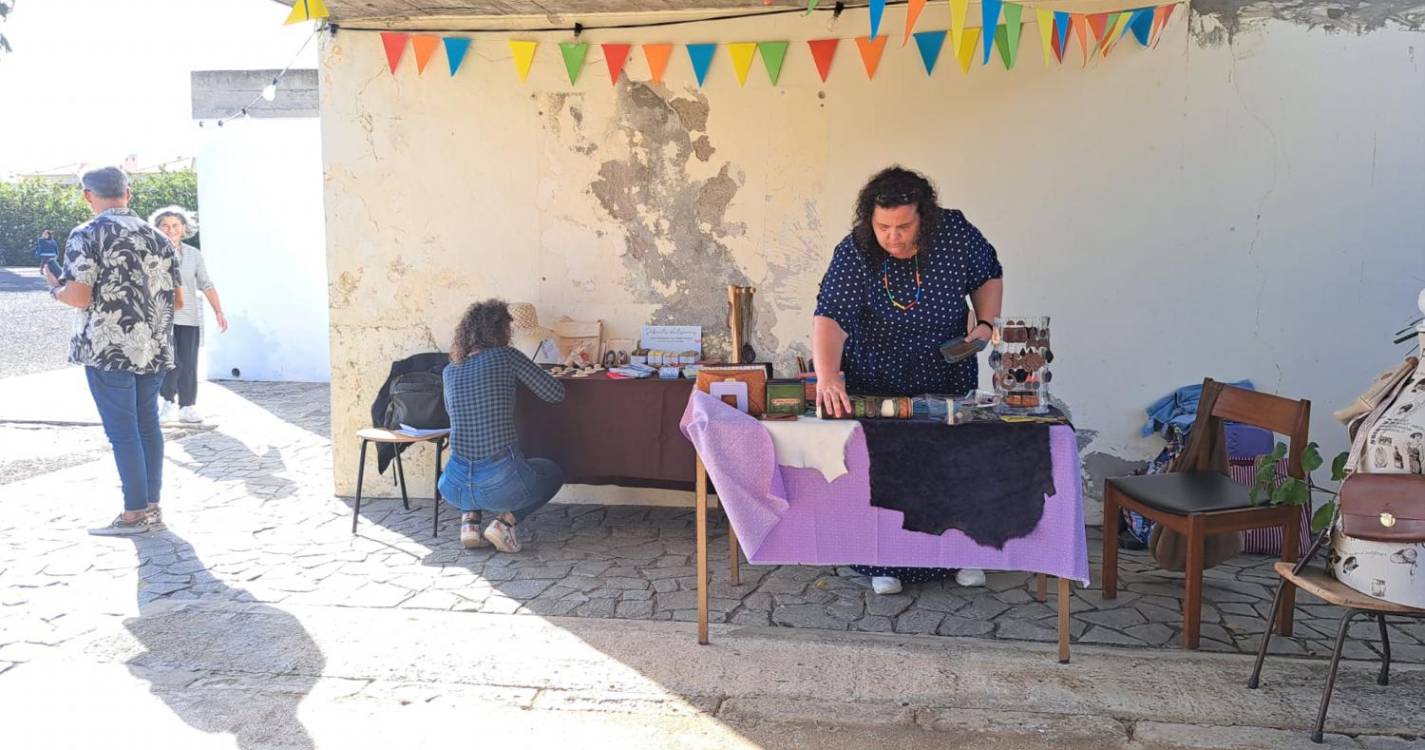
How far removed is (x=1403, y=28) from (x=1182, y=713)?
3745mm

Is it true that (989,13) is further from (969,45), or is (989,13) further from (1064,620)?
(1064,620)

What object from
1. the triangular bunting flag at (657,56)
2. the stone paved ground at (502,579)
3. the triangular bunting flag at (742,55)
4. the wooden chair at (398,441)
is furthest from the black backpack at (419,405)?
the triangular bunting flag at (742,55)

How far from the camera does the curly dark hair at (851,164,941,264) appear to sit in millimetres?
3693

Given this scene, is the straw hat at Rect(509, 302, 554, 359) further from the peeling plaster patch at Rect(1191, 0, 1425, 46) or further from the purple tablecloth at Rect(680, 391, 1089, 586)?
the peeling plaster patch at Rect(1191, 0, 1425, 46)

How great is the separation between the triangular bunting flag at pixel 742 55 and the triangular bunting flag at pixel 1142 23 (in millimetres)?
1878

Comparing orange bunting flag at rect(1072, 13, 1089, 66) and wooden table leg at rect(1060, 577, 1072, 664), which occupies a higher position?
orange bunting flag at rect(1072, 13, 1089, 66)

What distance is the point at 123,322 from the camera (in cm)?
501

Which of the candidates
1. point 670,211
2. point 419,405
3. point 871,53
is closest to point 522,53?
point 670,211

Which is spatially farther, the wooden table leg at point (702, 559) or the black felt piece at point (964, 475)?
the wooden table leg at point (702, 559)

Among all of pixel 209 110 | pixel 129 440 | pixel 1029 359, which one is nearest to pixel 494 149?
pixel 129 440

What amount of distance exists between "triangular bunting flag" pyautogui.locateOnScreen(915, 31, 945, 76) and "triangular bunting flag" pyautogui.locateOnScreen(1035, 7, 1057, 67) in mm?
476

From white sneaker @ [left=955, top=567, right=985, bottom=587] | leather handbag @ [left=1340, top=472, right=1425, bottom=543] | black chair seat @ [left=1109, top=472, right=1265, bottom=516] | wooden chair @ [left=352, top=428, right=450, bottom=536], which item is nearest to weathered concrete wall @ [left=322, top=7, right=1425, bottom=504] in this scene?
wooden chair @ [left=352, top=428, right=450, bottom=536]

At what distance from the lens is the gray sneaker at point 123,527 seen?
5180 mm

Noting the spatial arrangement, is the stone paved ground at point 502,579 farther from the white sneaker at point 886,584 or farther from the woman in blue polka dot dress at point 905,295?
the woman in blue polka dot dress at point 905,295
